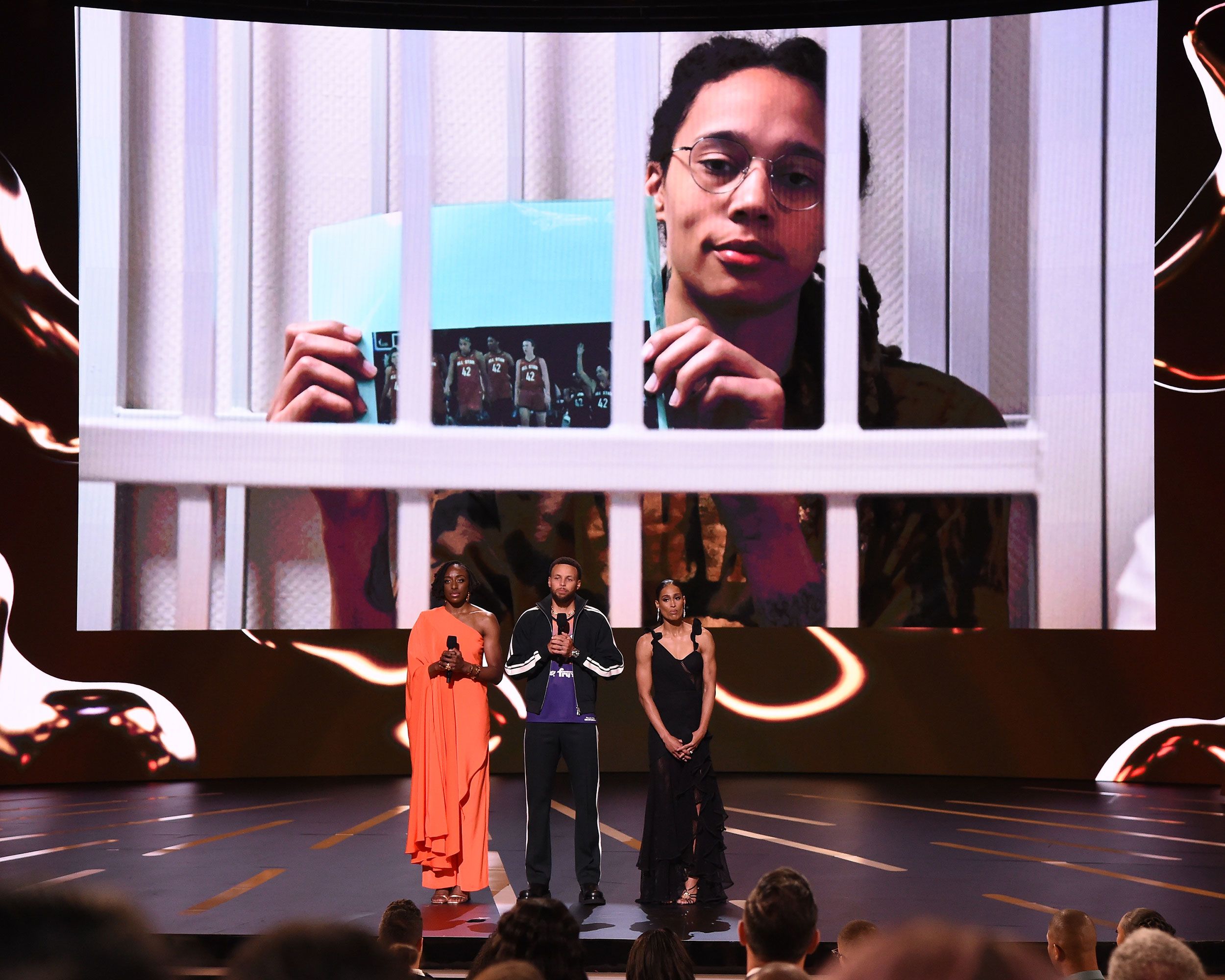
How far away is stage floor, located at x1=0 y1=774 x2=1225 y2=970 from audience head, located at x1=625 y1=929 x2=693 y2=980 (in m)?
1.36

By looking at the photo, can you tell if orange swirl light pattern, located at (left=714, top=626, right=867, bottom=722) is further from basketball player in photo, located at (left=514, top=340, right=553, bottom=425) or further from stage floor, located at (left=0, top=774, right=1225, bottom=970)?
basketball player in photo, located at (left=514, top=340, right=553, bottom=425)

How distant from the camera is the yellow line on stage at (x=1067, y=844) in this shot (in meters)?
6.09

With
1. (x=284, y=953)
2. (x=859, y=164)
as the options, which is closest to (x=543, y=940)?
(x=284, y=953)

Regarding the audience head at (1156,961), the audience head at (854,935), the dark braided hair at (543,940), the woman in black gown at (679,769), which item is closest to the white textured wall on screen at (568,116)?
the woman in black gown at (679,769)

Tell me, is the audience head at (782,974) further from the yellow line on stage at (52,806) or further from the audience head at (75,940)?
the yellow line on stage at (52,806)

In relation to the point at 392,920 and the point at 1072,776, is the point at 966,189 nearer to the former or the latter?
the point at 1072,776

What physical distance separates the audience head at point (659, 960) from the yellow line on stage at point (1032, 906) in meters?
2.84

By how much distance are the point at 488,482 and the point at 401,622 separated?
3.90 feet

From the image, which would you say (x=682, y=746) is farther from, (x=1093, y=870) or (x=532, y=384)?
(x=532, y=384)

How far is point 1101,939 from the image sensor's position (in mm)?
4430

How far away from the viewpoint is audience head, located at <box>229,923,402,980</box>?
783 mm

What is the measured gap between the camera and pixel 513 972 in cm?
115

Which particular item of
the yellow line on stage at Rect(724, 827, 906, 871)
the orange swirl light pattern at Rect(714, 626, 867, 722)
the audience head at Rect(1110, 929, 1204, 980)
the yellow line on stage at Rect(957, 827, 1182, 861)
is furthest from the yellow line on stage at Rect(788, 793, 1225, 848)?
the audience head at Rect(1110, 929, 1204, 980)

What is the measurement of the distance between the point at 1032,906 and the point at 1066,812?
9.12 ft
